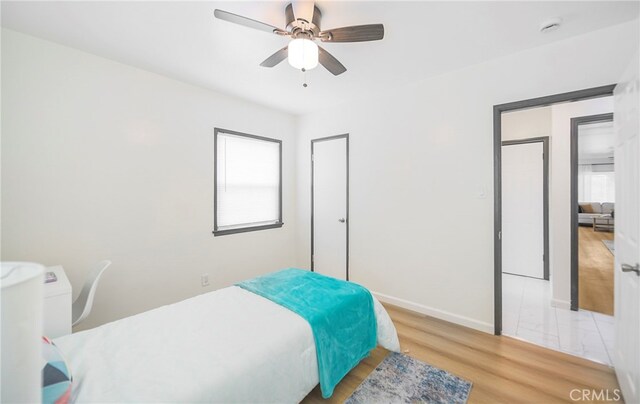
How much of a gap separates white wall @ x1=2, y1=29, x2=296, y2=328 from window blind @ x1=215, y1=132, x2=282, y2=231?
17 centimetres

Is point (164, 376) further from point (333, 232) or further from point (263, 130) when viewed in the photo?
point (263, 130)

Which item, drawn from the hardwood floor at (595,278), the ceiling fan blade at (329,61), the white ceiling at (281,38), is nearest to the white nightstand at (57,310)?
the white ceiling at (281,38)

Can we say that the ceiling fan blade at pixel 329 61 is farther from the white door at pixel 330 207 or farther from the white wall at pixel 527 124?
the white wall at pixel 527 124

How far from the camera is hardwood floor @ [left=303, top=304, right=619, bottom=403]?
5.73 ft

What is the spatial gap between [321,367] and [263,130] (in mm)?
3053

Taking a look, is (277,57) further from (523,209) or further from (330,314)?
(523,209)

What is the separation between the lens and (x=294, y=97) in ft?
10.9

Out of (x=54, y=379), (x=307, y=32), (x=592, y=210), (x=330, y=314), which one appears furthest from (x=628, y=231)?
(x=592, y=210)

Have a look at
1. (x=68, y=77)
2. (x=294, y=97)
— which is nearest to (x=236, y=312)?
(x=68, y=77)

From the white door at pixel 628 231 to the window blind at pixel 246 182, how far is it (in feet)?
11.4

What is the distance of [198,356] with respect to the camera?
129 cm

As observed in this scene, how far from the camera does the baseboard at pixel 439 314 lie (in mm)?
2555

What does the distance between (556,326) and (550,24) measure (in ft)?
8.91

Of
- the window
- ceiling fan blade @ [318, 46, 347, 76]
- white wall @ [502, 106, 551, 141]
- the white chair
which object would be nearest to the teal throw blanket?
the white chair
